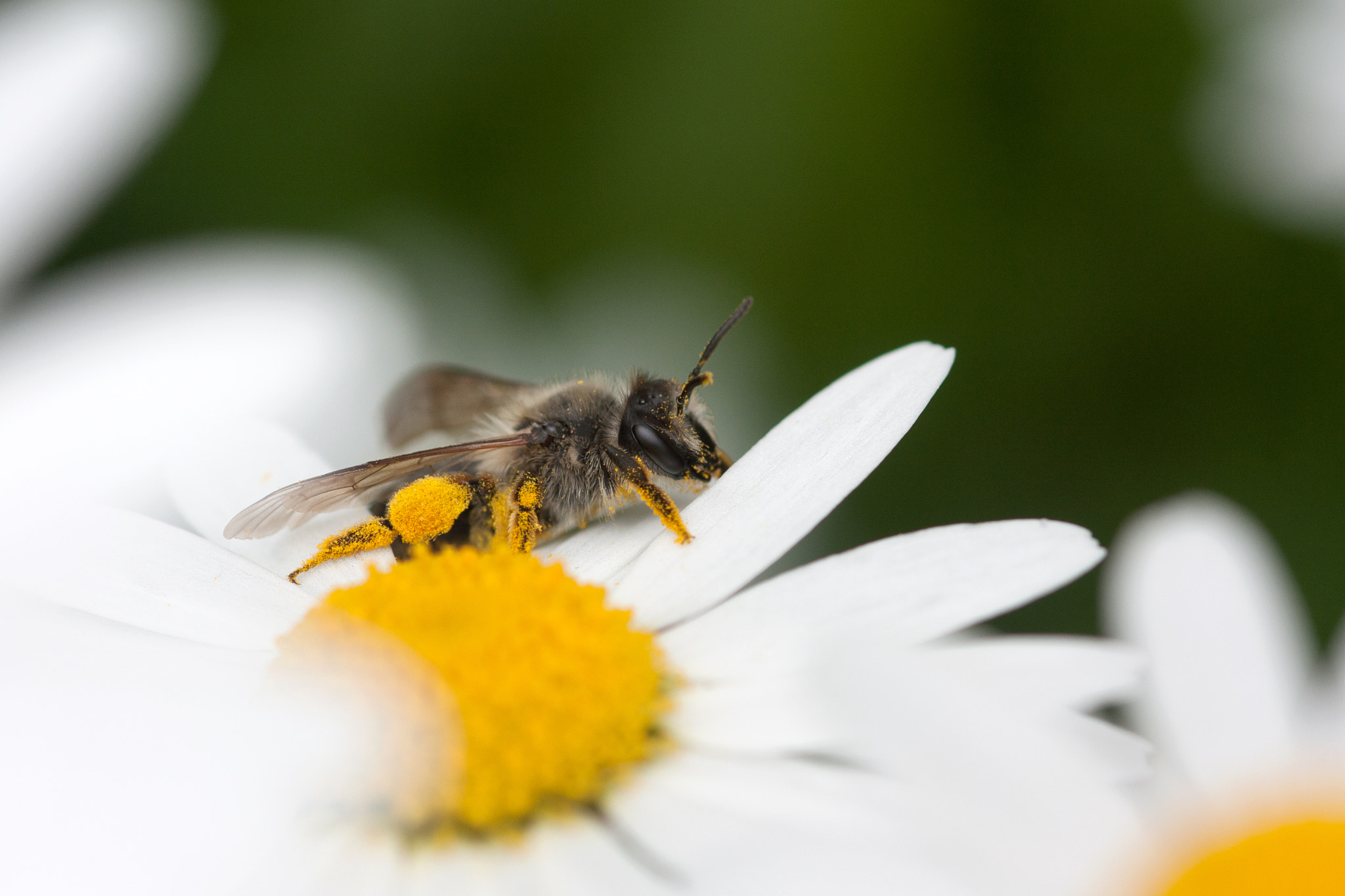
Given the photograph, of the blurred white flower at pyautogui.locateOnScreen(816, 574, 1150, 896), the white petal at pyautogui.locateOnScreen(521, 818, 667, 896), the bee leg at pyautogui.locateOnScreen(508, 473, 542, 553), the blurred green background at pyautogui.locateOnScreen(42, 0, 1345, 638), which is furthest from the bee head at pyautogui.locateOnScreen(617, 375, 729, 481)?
the blurred green background at pyautogui.locateOnScreen(42, 0, 1345, 638)

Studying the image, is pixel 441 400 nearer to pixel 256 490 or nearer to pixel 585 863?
pixel 256 490

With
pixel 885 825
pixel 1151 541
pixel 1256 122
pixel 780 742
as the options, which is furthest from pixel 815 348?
pixel 885 825

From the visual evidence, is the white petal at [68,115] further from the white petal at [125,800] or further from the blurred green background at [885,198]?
the blurred green background at [885,198]

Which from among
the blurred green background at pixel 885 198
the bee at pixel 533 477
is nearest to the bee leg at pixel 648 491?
the bee at pixel 533 477

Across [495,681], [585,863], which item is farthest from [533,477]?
[585,863]

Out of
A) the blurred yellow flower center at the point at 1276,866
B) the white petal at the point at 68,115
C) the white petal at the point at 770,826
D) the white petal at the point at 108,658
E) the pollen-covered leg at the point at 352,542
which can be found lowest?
the blurred yellow flower center at the point at 1276,866

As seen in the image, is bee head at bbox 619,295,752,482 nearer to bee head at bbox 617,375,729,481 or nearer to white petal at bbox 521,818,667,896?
bee head at bbox 617,375,729,481
